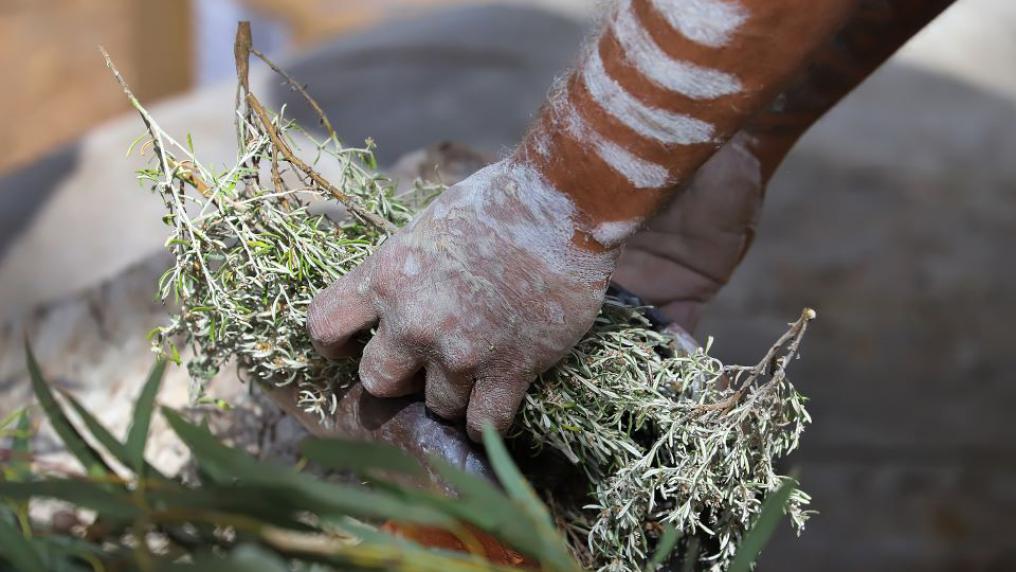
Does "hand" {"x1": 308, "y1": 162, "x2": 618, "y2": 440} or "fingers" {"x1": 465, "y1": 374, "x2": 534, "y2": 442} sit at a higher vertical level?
"hand" {"x1": 308, "y1": 162, "x2": 618, "y2": 440}

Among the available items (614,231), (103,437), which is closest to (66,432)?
(103,437)

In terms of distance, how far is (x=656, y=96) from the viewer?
831mm

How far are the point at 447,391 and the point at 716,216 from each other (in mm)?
503

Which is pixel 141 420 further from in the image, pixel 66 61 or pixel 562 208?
pixel 66 61

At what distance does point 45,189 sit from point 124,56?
192cm

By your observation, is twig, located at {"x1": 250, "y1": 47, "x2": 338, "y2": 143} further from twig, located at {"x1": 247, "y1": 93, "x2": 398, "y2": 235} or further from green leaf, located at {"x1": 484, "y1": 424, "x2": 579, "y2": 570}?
green leaf, located at {"x1": 484, "y1": 424, "x2": 579, "y2": 570}

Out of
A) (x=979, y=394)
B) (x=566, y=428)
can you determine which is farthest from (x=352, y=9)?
(x=566, y=428)

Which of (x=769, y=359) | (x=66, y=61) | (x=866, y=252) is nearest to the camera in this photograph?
(x=769, y=359)

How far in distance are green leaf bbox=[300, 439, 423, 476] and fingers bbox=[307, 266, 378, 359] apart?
217mm

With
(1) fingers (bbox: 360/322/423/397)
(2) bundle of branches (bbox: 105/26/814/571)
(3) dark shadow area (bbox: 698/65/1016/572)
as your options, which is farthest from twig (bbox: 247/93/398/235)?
(3) dark shadow area (bbox: 698/65/1016/572)

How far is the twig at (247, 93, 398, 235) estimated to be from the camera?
3.16ft

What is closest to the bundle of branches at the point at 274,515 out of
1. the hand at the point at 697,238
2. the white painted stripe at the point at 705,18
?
the white painted stripe at the point at 705,18

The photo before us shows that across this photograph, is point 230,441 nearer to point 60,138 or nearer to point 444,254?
point 444,254

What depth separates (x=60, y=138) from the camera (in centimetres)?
368
